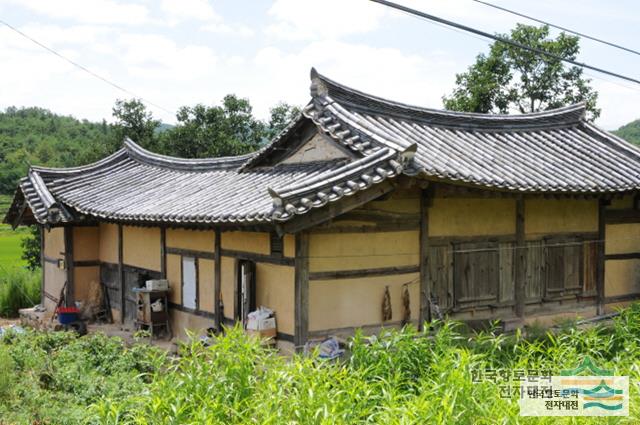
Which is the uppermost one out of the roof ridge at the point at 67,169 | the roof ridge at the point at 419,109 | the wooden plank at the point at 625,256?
the roof ridge at the point at 419,109

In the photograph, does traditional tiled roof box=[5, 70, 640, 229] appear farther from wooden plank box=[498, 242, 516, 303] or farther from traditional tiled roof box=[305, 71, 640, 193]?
wooden plank box=[498, 242, 516, 303]

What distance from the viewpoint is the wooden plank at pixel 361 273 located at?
10289 mm

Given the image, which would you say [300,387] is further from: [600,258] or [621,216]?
[621,216]

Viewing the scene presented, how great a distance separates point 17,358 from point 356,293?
18.6 ft

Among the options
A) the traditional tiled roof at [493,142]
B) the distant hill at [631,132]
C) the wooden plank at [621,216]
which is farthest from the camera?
the distant hill at [631,132]

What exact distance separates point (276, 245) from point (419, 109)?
15.9ft

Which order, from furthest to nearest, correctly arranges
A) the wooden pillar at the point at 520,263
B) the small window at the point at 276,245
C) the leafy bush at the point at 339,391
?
the wooden pillar at the point at 520,263 < the small window at the point at 276,245 < the leafy bush at the point at 339,391

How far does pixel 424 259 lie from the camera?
1129 cm

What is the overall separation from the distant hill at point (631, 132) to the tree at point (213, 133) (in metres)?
35.0

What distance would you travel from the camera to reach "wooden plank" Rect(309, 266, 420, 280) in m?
10.3

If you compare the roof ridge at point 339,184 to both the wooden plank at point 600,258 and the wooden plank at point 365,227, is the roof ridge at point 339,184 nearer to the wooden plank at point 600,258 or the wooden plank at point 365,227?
the wooden plank at point 365,227

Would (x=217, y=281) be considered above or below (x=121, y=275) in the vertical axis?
above

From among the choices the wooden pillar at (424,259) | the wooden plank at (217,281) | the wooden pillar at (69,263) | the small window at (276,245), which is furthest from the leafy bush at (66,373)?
the wooden pillar at (424,259)

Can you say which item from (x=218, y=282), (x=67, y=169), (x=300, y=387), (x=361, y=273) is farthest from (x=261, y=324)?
(x=67, y=169)
